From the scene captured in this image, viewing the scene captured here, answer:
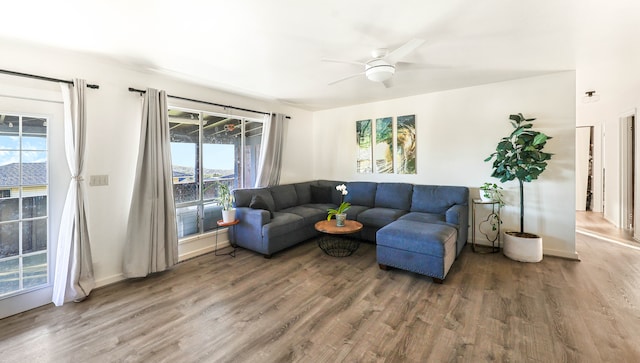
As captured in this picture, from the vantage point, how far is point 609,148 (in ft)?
17.4

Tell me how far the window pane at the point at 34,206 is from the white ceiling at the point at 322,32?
1453 millimetres

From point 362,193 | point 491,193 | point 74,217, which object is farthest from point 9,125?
point 491,193

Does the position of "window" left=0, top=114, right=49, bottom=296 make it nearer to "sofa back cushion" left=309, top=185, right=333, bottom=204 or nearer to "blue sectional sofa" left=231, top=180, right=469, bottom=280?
"blue sectional sofa" left=231, top=180, right=469, bottom=280

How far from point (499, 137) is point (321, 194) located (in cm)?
310

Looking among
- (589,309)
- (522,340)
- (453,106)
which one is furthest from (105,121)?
(589,309)

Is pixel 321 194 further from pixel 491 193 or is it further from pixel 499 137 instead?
pixel 499 137

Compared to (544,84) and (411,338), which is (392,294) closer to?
(411,338)

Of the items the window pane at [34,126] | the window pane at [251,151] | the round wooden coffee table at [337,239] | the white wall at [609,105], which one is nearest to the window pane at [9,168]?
the window pane at [34,126]

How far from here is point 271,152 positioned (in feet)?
15.7

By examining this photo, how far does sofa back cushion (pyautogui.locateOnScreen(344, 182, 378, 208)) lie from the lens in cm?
480

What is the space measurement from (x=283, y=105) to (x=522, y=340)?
4.76 m

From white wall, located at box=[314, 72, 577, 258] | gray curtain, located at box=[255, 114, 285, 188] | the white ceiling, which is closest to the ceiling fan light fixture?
the white ceiling

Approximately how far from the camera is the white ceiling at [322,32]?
1927 mm

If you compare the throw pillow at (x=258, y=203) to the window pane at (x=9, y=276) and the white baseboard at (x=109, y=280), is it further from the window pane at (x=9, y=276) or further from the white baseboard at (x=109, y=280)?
the window pane at (x=9, y=276)
